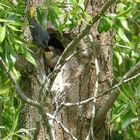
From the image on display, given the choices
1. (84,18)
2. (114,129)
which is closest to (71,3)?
(84,18)

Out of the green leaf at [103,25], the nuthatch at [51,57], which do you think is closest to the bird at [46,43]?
the nuthatch at [51,57]

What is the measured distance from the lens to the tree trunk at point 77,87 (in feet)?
7.93

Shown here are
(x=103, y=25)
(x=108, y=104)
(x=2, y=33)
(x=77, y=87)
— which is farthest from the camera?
(x=77, y=87)

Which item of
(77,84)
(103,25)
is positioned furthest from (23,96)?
(77,84)

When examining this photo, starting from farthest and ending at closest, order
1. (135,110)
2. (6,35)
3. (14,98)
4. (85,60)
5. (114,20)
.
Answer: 1. (14,98)
2. (85,60)
3. (114,20)
4. (135,110)
5. (6,35)

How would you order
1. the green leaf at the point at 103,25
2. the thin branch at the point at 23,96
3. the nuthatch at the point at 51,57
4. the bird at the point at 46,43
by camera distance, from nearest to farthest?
the thin branch at the point at 23,96 < the green leaf at the point at 103,25 < the bird at the point at 46,43 < the nuthatch at the point at 51,57

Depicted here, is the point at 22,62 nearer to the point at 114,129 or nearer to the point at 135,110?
the point at 135,110

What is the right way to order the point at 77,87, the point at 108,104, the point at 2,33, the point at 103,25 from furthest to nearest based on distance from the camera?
the point at 77,87
the point at 108,104
the point at 103,25
the point at 2,33

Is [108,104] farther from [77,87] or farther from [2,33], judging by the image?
[2,33]

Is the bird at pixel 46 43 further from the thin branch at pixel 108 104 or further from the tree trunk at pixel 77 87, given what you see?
the thin branch at pixel 108 104

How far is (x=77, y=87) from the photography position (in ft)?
8.07

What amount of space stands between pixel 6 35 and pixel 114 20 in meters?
0.53

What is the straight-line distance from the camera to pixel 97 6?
8.07 feet

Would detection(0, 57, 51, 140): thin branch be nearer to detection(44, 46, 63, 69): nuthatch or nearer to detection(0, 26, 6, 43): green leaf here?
detection(0, 26, 6, 43): green leaf
